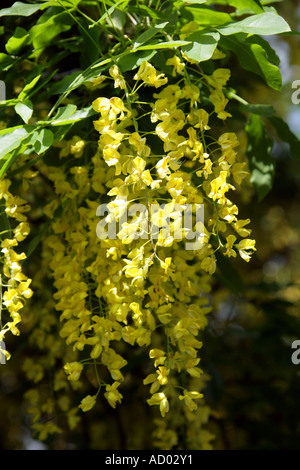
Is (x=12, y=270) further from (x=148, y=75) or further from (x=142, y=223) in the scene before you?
(x=148, y=75)

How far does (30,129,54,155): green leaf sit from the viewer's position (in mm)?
713

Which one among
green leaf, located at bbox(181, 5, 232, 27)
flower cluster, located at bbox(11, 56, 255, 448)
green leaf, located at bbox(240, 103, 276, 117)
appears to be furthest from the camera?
green leaf, located at bbox(240, 103, 276, 117)

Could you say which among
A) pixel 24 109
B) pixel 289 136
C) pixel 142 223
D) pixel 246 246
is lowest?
pixel 289 136

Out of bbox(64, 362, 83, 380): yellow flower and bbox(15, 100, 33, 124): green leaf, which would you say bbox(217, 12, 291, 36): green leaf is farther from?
bbox(64, 362, 83, 380): yellow flower

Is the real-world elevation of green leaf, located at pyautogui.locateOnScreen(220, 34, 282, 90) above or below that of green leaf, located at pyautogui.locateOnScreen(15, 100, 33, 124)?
below

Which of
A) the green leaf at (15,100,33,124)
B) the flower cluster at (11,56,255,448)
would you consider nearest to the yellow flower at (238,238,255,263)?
the flower cluster at (11,56,255,448)

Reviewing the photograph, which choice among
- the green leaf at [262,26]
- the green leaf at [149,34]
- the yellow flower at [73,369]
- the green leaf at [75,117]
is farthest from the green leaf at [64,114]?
the yellow flower at [73,369]

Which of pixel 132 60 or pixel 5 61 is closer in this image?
pixel 132 60

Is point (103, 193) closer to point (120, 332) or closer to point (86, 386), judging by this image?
point (120, 332)

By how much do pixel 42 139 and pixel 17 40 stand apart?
0.21 meters

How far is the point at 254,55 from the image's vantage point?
2.53 ft

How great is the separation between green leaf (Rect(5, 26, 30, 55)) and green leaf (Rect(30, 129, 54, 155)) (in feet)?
0.62

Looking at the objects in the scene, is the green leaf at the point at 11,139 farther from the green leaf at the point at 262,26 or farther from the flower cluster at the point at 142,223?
the green leaf at the point at 262,26

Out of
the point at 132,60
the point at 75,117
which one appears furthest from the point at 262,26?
the point at 75,117
